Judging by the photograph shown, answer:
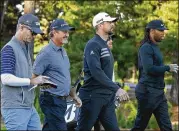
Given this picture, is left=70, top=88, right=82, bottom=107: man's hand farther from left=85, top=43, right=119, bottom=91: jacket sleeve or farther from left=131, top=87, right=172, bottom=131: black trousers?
left=131, top=87, right=172, bottom=131: black trousers

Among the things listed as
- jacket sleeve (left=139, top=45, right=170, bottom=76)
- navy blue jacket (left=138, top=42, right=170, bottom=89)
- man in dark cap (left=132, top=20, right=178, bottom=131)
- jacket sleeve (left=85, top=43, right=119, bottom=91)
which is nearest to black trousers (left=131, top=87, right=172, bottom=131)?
man in dark cap (left=132, top=20, right=178, bottom=131)

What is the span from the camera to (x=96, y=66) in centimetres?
665

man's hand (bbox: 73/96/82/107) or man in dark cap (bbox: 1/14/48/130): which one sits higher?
man in dark cap (bbox: 1/14/48/130)

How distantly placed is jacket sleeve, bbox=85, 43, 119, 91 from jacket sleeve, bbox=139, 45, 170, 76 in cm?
96

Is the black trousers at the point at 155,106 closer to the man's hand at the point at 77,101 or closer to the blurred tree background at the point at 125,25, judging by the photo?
the man's hand at the point at 77,101

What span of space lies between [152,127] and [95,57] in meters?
5.05

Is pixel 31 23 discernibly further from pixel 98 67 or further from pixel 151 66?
pixel 151 66

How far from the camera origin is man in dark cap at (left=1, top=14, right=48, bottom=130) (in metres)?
5.20

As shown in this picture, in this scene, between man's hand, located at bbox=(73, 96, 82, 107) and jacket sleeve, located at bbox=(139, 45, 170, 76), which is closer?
man's hand, located at bbox=(73, 96, 82, 107)

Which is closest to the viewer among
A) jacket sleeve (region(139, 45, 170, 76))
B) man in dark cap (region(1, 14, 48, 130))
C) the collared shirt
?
man in dark cap (region(1, 14, 48, 130))

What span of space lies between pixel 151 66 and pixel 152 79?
28 cm

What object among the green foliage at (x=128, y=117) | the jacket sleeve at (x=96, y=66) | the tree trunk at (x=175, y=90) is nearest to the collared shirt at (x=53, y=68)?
the jacket sleeve at (x=96, y=66)

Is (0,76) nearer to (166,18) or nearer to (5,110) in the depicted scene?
(5,110)

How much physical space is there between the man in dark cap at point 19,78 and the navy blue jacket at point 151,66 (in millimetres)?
2413
